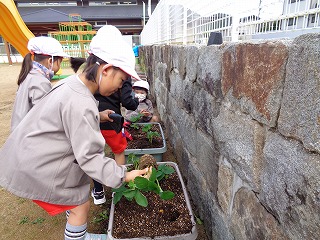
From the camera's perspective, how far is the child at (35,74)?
2266mm

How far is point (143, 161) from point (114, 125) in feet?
1.31

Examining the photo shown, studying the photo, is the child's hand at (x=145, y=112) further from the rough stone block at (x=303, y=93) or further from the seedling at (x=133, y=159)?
the rough stone block at (x=303, y=93)

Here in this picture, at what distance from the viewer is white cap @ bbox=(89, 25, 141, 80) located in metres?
1.41

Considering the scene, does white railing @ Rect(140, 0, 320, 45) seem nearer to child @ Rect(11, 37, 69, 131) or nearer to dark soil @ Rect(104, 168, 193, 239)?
dark soil @ Rect(104, 168, 193, 239)

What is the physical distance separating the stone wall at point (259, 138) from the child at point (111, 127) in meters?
0.71

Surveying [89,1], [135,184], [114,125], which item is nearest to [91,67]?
[135,184]

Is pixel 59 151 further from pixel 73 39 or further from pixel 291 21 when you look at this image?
pixel 73 39

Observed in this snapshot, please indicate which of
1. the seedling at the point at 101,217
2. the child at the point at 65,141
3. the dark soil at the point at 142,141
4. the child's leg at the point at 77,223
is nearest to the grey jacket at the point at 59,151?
the child at the point at 65,141

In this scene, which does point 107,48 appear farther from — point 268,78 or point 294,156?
point 294,156

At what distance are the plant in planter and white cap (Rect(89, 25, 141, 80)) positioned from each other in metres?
0.69

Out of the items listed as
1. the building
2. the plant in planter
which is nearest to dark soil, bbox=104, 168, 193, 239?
the plant in planter

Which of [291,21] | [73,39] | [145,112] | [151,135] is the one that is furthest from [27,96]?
[73,39]

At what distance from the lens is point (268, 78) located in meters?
1.00

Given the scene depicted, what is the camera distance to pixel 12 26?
845 cm
